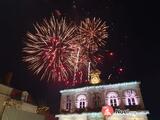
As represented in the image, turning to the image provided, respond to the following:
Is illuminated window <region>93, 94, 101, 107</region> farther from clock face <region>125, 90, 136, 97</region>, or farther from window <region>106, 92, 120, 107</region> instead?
clock face <region>125, 90, 136, 97</region>

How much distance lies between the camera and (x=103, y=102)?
25750 millimetres

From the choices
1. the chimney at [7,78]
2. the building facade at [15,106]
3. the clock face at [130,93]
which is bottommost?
the building facade at [15,106]

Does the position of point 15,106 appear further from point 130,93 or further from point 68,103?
point 130,93

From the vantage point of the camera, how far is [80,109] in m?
26.5

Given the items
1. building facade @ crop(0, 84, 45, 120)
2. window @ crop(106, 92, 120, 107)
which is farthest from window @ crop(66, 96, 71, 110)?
window @ crop(106, 92, 120, 107)

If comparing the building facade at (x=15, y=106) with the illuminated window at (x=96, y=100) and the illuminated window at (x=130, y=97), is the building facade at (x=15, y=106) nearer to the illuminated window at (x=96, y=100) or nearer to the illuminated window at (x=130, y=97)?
the illuminated window at (x=96, y=100)

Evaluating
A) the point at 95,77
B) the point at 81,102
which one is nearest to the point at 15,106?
the point at 81,102

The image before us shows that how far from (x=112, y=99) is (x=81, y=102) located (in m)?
4.70

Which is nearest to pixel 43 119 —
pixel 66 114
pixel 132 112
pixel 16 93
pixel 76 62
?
pixel 66 114

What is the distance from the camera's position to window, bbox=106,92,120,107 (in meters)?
25.3

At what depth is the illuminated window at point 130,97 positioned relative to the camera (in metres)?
24.6

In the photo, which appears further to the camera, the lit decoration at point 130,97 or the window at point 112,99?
the window at point 112,99

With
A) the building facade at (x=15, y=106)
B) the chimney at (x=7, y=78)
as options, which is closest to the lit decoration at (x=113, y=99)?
the building facade at (x=15, y=106)

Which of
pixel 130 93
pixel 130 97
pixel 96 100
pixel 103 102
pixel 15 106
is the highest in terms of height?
pixel 130 93
